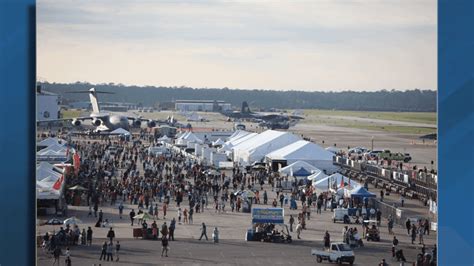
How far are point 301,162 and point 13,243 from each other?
12278 millimetres

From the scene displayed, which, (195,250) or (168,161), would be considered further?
(168,161)

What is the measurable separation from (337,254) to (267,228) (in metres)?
1.60

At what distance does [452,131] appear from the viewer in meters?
5.84

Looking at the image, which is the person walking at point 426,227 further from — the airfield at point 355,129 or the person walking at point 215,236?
the airfield at point 355,129

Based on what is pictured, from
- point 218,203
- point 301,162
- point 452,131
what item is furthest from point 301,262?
point 301,162

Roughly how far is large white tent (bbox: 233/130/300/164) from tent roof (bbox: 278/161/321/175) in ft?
7.89

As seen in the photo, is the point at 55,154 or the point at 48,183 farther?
the point at 55,154

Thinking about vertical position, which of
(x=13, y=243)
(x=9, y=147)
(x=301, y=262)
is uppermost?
(x=9, y=147)

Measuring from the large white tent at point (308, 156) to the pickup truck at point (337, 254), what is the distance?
28.6ft

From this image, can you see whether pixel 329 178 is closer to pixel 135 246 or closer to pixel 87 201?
pixel 87 201

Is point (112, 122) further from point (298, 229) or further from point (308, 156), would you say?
point (298, 229)

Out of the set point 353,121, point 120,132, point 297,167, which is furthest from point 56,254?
point 120,132

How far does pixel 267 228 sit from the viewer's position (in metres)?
10.6

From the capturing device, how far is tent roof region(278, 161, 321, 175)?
17.3 m
